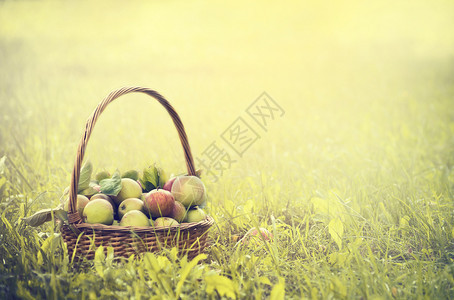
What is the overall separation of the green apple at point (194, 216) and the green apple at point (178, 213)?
6 centimetres

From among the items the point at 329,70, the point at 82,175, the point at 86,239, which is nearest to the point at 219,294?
the point at 86,239

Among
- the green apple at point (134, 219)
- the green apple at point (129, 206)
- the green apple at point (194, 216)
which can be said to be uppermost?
the green apple at point (129, 206)

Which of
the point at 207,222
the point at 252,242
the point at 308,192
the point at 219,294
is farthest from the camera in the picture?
the point at 308,192

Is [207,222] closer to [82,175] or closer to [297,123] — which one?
[82,175]

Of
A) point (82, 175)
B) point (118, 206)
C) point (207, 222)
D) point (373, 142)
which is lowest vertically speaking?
point (373, 142)

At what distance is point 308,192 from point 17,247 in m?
1.93

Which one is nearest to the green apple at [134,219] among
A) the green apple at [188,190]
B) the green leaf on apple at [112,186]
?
the green leaf on apple at [112,186]

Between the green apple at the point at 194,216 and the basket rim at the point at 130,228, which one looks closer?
the basket rim at the point at 130,228

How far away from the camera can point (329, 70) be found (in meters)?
7.38

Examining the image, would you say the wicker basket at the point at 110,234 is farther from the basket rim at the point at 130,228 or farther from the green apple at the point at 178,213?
the green apple at the point at 178,213

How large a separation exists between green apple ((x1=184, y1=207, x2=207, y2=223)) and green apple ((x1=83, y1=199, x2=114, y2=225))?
1.36 ft

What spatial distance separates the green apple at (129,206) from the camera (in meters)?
2.09

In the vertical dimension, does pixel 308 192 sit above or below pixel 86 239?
below

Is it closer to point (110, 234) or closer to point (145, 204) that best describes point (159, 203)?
point (145, 204)
